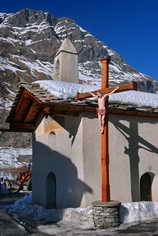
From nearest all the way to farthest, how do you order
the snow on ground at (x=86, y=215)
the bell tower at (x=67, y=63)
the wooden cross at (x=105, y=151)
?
the wooden cross at (x=105, y=151), the snow on ground at (x=86, y=215), the bell tower at (x=67, y=63)

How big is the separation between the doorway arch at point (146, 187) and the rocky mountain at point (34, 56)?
47.6 m

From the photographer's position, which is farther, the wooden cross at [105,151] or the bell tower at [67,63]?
the bell tower at [67,63]

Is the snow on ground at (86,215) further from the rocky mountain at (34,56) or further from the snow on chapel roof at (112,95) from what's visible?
the rocky mountain at (34,56)

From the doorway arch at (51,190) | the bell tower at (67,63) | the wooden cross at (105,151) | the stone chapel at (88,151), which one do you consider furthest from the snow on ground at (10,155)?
the wooden cross at (105,151)

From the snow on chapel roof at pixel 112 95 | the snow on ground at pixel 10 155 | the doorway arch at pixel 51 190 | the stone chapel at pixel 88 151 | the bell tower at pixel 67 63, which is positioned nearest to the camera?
the stone chapel at pixel 88 151

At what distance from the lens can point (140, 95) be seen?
13.1 metres

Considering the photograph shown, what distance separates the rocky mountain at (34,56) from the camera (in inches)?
2998

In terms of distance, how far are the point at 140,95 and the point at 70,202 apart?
520 centimetres

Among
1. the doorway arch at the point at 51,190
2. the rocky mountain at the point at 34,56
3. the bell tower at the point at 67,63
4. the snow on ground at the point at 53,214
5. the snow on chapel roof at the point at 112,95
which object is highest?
the rocky mountain at the point at 34,56

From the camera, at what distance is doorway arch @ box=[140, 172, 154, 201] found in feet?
39.6

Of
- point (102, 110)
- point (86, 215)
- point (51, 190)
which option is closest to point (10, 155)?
point (51, 190)

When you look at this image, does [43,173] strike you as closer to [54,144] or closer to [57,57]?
[54,144]

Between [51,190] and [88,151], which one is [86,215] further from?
[51,190]

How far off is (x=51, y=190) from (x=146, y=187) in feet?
12.3
